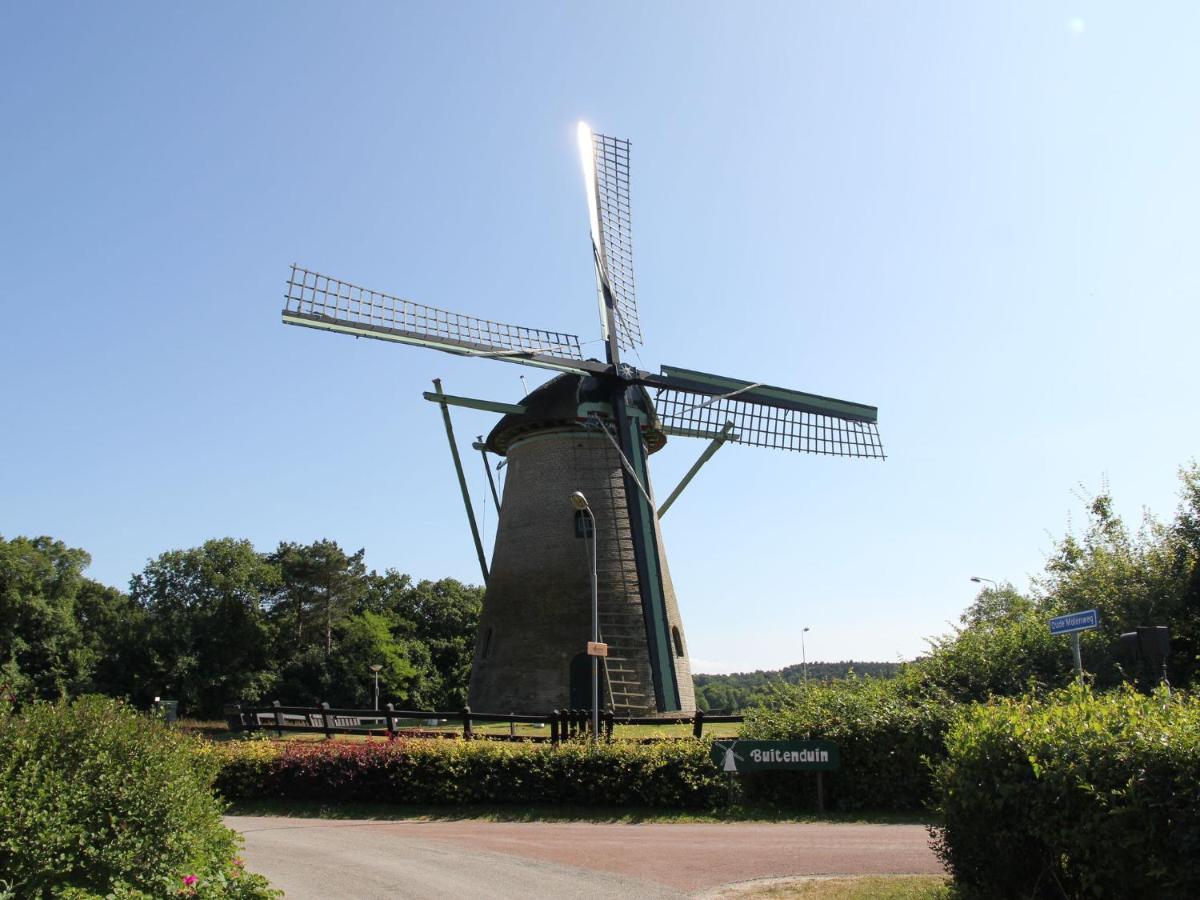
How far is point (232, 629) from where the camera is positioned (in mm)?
49000

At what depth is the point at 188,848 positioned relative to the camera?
274 inches

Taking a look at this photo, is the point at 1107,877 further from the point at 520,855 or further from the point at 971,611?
the point at 971,611

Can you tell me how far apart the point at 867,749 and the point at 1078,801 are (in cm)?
747

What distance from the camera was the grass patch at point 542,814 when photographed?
12.7m

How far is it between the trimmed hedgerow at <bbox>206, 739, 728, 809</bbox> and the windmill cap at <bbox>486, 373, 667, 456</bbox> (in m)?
10.7

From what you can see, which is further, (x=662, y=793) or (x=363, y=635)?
(x=363, y=635)

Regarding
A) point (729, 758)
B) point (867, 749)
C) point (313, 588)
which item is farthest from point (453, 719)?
point (313, 588)

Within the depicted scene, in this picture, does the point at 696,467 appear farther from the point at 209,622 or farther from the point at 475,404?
the point at 209,622

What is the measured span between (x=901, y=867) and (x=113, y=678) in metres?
46.2

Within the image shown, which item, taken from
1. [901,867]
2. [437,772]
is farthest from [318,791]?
[901,867]

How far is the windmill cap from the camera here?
2372 centimetres

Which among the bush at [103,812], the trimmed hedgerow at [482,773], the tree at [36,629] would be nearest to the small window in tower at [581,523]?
the trimmed hedgerow at [482,773]

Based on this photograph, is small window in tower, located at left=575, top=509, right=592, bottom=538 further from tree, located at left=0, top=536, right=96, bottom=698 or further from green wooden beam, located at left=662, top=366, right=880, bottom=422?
tree, located at left=0, top=536, right=96, bottom=698

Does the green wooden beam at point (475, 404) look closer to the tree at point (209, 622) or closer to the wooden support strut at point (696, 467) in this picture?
the wooden support strut at point (696, 467)
